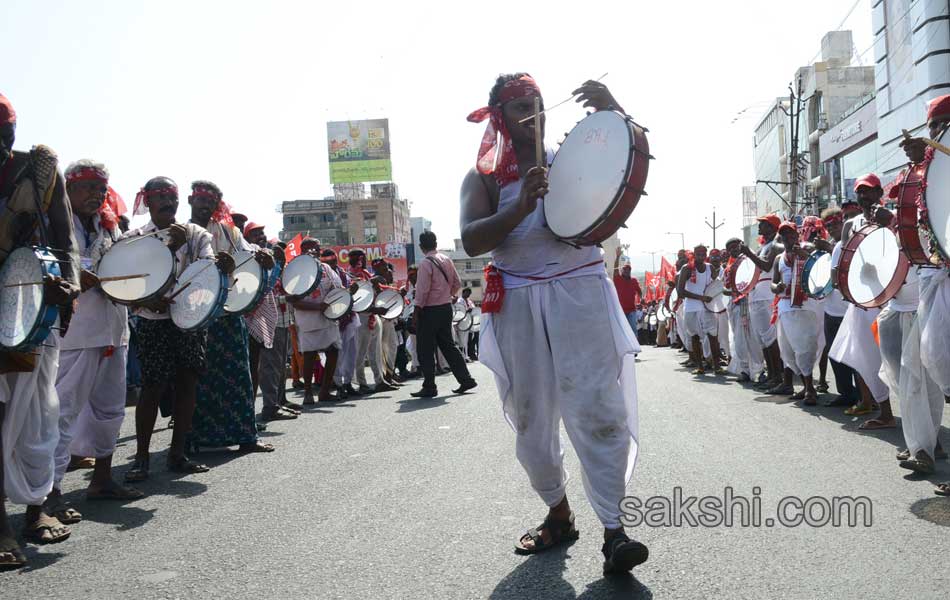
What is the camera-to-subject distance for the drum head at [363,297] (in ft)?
40.9

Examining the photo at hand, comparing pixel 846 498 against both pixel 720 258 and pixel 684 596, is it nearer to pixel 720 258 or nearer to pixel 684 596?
pixel 684 596

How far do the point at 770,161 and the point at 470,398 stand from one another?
8016cm

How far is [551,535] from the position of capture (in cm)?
390

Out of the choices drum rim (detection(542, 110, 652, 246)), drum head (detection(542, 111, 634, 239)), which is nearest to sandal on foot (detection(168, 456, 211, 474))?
drum head (detection(542, 111, 634, 239))

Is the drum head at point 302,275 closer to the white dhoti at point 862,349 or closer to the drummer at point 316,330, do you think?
the drummer at point 316,330

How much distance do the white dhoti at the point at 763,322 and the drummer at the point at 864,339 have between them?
3331 mm

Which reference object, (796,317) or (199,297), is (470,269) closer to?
(796,317)

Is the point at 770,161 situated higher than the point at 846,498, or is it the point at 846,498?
the point at 770,161

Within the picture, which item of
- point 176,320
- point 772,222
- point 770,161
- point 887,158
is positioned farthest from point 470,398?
point 770,161

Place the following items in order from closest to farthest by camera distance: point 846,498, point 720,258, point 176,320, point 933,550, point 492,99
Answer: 1. point 933,550
2. point 492,99
3. point 846,498
4. point 176,320
5. point 720,258

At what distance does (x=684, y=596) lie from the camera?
317 cm

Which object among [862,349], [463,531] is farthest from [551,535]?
[862,349]

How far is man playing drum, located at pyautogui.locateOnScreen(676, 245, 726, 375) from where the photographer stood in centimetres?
1405

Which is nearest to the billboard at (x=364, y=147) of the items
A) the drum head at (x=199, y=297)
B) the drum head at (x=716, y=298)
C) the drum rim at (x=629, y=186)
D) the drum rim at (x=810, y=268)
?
the drum head at (x=716, y=298)
